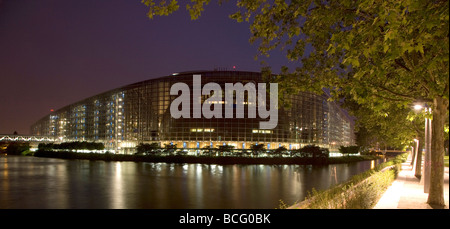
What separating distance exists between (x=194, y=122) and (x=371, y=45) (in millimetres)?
85275

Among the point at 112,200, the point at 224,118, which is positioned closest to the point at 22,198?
the point at 112,200

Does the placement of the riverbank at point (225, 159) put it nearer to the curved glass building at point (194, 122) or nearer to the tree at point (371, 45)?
the curved glass building at point (194, 122)

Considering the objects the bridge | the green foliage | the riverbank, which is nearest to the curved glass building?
the riverbank

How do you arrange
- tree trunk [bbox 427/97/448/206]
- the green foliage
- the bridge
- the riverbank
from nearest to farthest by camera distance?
the green foliage, tree trunk [bbox 427/97/448/206], the riverbank, the bridge

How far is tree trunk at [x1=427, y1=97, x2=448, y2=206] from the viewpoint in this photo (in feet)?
34.8

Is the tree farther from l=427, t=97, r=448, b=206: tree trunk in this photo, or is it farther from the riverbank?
the riverbank

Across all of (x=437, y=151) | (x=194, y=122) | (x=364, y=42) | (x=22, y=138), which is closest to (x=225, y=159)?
(x=194, y=122)

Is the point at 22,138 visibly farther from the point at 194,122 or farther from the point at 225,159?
the point at 225,159

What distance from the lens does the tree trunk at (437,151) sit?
34.8 feet

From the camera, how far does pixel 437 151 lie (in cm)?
1093

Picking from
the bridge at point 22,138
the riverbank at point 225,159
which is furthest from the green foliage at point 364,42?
the bridge at point 22,138
